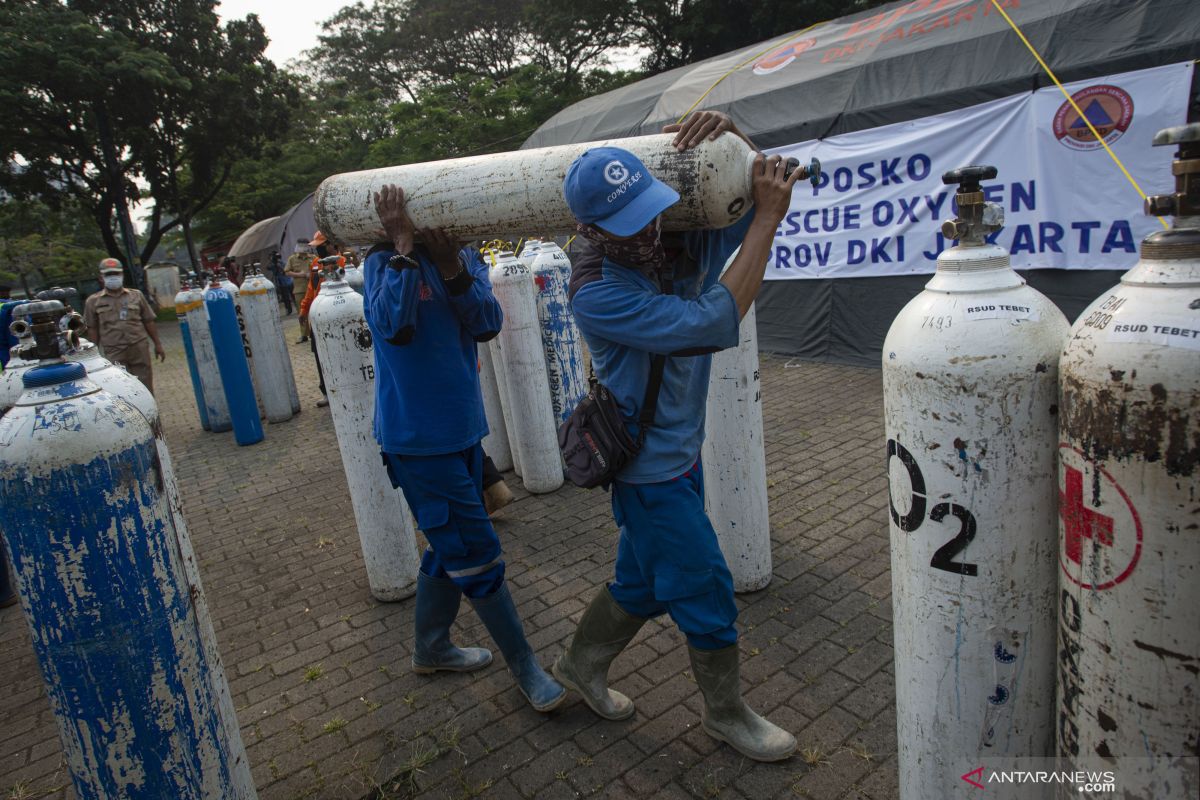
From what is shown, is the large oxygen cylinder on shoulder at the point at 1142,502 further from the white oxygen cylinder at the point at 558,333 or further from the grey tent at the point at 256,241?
the grey tent at the point at 256,241

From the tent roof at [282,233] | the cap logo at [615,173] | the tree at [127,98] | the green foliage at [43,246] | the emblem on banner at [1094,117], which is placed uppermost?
the tree at [127,98]

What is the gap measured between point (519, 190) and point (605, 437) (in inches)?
37.1

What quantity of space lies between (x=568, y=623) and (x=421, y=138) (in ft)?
68.4

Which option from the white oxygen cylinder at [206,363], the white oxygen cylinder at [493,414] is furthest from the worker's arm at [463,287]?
the white oxygen cylinder at [206,363]

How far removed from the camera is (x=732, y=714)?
2.73 metres

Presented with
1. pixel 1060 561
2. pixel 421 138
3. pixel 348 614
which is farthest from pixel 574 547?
pixel 421 138

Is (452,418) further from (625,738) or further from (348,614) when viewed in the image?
(348,614)

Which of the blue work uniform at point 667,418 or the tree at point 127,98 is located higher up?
the tree at point 127,98

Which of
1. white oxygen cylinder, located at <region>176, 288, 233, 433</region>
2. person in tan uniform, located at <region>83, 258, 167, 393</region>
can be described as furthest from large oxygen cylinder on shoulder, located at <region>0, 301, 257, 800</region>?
white oxygen cylinder, located at <region>176, 288, 233, 433</region>

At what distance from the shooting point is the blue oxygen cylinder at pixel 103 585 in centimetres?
181

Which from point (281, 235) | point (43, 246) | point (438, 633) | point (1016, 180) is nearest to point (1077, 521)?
point (438, 633)

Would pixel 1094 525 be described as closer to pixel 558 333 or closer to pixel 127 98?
pixel 558 333

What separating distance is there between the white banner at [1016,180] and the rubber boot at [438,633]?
4163 mm

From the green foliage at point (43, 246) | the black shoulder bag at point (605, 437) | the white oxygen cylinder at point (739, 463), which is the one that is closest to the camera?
the black shoulder bag at point (605, 437)
